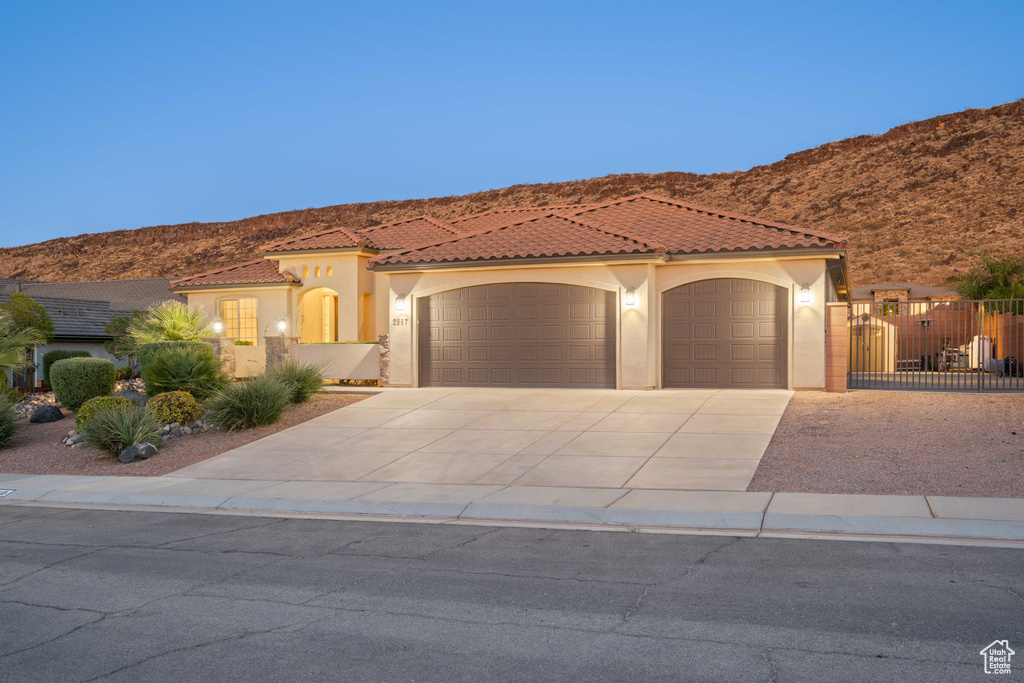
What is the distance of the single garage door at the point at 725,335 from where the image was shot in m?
19.6

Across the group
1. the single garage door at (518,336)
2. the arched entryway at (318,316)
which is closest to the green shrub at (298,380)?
the single garage door at (518,336)

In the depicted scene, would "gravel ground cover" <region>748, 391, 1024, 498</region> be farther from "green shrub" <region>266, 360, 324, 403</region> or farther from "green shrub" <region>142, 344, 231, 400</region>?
"green shrub" <region>142, 344, 231, 400</region>

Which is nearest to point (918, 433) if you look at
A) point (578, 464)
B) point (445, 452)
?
point (578, 464)

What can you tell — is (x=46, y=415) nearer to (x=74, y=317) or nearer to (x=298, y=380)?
(x=298, y=380)

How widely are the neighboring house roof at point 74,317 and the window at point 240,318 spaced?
5.63m

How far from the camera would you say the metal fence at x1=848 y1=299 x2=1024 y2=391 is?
19.5m

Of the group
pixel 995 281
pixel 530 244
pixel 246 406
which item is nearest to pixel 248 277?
pixel 530 244

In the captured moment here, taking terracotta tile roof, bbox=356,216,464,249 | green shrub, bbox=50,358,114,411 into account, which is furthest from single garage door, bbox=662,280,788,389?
green shrub, bbox=50,358,114,411

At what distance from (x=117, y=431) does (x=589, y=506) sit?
9297mm

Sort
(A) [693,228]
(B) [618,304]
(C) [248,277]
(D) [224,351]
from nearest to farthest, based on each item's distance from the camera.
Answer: (B) [618,304] → (D) [224,351] → (A) [693,228] → (C) [248,277]

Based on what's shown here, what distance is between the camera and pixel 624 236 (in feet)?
68.5

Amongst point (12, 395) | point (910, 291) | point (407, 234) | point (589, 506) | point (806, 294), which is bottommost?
point (589, 506)

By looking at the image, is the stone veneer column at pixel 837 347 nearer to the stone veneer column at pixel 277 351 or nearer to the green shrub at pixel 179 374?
the green shrub at pixel 179 374

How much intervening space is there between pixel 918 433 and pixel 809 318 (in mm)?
6018
